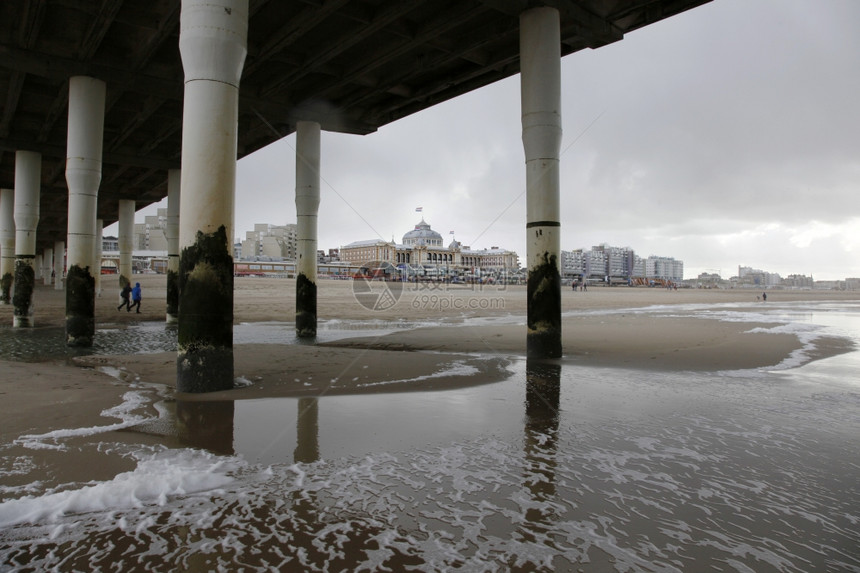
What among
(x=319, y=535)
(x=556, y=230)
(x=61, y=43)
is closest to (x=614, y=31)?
(x=556, y=230)

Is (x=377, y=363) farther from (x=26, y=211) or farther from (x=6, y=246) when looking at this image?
(x=6, y=246)

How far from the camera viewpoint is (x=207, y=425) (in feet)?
19.1

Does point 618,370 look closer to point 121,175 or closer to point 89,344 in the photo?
point 89,344

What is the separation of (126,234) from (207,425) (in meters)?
37.2

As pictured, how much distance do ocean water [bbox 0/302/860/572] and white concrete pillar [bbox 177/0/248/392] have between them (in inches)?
43.6

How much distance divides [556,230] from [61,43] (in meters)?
14.9

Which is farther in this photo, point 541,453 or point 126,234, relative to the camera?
point 126,234

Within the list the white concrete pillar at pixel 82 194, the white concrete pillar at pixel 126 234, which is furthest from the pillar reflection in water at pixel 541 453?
the white concrete pillar at pixel 126 234

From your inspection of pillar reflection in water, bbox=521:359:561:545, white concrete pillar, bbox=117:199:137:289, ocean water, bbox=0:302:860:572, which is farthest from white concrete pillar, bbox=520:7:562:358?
white concrete pillar, bbox=117:199:137:289

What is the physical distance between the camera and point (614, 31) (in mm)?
12945

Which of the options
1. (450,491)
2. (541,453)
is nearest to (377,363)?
(541,453)

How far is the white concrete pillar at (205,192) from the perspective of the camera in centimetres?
768
